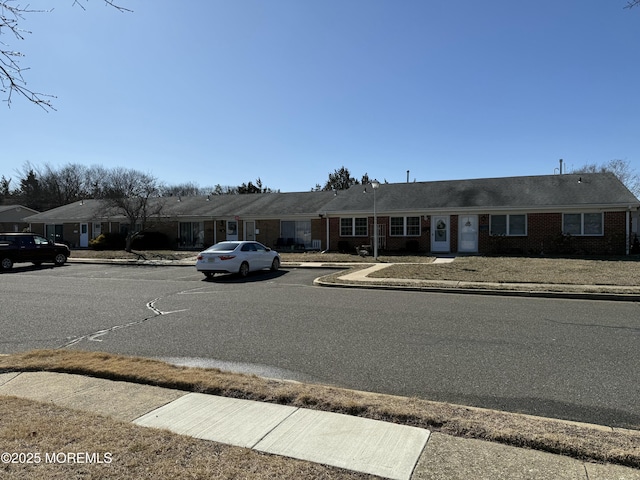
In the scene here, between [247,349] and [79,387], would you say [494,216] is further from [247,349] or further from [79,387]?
[79,387]

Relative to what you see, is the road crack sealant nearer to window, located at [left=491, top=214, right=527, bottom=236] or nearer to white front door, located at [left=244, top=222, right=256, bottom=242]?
window, located at [left=491, top=214, right=527, bottom=236]

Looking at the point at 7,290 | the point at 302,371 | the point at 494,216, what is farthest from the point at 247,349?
the point at 494,216

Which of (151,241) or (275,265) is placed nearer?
(275,265)

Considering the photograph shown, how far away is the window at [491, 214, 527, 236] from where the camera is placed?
77.6ft

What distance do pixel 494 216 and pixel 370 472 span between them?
23.1 meters

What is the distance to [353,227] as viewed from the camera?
27250mm

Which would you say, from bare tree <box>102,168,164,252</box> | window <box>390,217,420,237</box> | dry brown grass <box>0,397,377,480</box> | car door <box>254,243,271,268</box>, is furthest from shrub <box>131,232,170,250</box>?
dry brown grass <box>0,397,377,480</box>

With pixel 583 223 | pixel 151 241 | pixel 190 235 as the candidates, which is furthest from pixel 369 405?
pixel 151 241

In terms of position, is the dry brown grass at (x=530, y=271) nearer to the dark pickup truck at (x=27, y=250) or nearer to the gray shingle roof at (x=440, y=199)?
the gray shingle roof at (x=440, y=199)

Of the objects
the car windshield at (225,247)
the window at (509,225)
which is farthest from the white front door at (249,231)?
the window at (509,225)

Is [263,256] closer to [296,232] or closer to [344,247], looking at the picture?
[344,247]

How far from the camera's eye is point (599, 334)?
7.59 m

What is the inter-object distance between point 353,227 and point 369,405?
23134 mm

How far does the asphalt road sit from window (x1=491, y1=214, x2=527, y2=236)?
13130 mm
